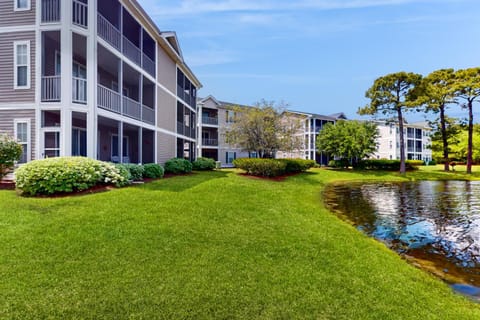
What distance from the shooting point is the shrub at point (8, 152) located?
10414 millimetres

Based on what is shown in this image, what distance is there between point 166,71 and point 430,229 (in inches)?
741

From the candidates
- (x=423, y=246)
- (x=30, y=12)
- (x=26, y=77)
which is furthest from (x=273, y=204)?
(x=30, y=12)

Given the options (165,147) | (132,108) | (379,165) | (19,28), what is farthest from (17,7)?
(379,165)

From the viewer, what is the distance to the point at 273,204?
10.5 m

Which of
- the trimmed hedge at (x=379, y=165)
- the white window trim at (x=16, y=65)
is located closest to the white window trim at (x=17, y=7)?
the white window trim at (x=16, y=65)

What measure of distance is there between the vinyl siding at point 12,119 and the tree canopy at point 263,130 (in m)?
14.3

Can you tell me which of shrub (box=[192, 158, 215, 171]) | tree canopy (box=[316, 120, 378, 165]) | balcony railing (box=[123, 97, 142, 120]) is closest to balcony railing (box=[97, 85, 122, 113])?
balcony railing (box=[123, 97, 142, 120])

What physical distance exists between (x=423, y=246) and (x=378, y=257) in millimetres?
2094

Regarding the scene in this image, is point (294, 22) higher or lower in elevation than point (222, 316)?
higher

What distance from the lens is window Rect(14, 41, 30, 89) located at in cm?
1169

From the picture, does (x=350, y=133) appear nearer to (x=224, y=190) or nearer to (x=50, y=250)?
(x=224, y=190)

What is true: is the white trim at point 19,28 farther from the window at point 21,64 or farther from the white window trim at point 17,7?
the white window trim at point 17,7

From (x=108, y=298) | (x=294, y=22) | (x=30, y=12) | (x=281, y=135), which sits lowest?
(x=108, y=298)

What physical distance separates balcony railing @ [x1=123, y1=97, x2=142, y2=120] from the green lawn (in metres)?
7.95
